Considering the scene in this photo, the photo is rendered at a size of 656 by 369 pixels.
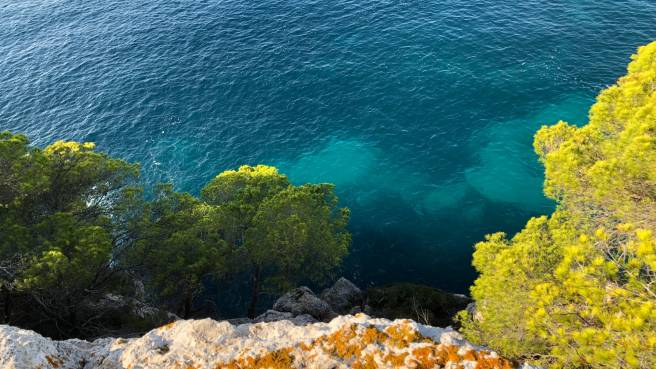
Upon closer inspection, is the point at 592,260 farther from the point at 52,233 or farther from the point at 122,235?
the point at 122,235

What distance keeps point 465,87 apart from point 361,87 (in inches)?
594

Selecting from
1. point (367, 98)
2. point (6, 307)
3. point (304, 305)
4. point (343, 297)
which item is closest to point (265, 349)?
point (304, 305)

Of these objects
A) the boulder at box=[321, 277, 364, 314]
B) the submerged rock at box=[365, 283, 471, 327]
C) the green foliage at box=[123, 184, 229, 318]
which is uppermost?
the green foliage at box=[123, 184, 229, 318]

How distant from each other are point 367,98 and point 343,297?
109 ft

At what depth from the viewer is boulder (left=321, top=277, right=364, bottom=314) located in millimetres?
39719

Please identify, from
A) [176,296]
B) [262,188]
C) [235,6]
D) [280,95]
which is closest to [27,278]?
[176,296]

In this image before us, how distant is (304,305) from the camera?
37.0m

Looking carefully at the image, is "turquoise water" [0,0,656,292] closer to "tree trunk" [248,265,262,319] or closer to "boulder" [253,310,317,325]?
"tree trunk" [248,265,262,319]

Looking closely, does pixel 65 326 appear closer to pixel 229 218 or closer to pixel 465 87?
pixel 229 218

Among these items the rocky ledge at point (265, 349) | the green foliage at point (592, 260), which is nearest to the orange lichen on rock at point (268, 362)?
the rocky ledge at point (265, 349)

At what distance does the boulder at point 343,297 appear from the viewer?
39.7m

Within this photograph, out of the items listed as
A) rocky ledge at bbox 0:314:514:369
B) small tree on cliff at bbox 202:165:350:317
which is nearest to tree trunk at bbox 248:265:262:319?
Answer: small tree on cliff at bbox 202:165:350:317

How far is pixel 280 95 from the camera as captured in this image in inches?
2625

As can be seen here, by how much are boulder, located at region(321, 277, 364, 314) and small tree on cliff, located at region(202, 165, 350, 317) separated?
207cm
